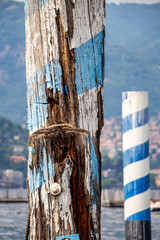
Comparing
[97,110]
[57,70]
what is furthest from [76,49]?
[97,110]

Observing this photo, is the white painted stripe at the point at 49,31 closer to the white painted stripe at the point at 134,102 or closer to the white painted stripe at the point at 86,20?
the white painted stripe at the point at 86,20

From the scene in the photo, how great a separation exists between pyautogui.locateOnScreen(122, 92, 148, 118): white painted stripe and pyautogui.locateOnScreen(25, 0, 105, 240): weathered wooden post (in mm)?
1702

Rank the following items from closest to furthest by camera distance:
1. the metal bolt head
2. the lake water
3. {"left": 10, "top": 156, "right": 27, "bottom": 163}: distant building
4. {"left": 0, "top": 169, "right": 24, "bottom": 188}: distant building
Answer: the metal bolt head, the lake water, {"left": 0, "top": 169, "right": 24, "bottom": 188}: distant building, {"left": 10, "top": 156, "right": 27, "bottom": 163}: distant building

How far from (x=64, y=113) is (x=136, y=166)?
1.97m

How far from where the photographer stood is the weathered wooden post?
173cm

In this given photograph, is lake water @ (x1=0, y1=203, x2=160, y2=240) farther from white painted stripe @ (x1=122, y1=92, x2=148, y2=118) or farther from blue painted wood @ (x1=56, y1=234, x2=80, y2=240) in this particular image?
blue painted wood @ (x1=56, y1=234, x2=80, y2=240)

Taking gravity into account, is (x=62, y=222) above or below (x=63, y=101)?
below

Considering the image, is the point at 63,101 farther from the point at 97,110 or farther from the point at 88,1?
the point at 88,1

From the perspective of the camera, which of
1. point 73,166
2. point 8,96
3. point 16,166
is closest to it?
point 73,166

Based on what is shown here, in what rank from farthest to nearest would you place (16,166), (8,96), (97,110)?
(8,96) < (16,166) < (97,110)

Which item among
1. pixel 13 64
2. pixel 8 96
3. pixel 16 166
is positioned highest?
pixel 13 64

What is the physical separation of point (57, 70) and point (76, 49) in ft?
0.34

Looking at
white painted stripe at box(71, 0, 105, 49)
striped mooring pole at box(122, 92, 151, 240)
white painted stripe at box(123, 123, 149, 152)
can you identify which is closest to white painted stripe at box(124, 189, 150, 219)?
striped mooring pole at box(122, 92, 151, 240)

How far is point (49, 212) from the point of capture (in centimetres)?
174
